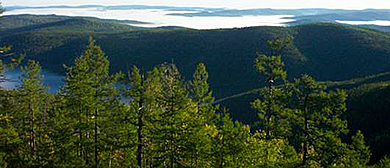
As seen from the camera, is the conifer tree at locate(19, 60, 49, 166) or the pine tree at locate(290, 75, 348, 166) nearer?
the pine tree at locate(290, 75, 348, 166)

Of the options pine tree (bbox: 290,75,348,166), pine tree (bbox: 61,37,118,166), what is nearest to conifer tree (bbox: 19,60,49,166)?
pine tree (bbox: 61,37,118,166)

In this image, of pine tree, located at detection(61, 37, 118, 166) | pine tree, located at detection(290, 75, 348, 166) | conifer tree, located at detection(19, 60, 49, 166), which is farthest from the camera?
conifer tree, located at detection(19, 60, 49, 166)

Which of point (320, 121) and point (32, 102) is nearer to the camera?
point (320, 121)

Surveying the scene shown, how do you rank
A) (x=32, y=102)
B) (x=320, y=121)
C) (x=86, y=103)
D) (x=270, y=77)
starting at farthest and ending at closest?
(x=32, y=102)
(x=270, y=77)
(x=86, y=103)
(x=320, y=121)

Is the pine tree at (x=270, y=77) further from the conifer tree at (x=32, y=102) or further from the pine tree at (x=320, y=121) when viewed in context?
the conifer tree at (x=32, y=102)

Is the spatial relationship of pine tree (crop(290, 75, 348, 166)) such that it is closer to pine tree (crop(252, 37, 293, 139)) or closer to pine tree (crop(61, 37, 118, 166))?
pine tree (crop(252, 37, 293, 139))

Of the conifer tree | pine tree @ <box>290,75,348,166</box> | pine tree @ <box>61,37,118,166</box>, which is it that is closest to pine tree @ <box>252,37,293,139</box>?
pine tree @ <box>290,75,348,166</box>

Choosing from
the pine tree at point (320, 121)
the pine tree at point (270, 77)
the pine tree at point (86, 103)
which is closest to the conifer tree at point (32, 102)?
the pine tree at point (86, 103)

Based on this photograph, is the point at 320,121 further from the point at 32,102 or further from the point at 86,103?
the point at 32,102

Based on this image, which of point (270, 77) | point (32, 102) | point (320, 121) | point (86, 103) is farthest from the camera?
point (32, 102)

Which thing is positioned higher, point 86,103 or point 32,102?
point 86,103

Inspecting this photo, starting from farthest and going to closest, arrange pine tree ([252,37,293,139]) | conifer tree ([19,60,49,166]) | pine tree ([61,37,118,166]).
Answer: conifer tree ([19,60,49,166]), pine tree ([252,37,293,139]), pine tree ([61,37,118,166])

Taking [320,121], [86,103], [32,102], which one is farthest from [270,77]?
[32,102]

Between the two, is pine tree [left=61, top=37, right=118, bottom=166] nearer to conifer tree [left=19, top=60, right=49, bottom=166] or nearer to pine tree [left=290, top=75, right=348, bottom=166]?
conifer tree [left=19, top=60, right=49, bottom=166]
